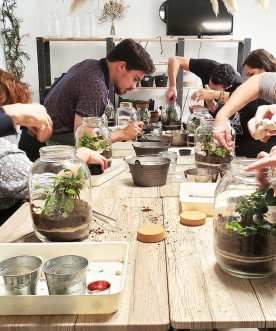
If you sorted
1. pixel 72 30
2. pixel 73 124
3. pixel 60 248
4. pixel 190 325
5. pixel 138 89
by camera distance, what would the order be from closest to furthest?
pixel 190 325 < pixel 60 248 < pixel 73 124 < pixel 72 30 < pixel 138 89

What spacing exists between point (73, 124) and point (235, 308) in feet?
7.14

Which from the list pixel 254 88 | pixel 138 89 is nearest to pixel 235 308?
pixel 254 88

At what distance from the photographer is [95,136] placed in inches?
90.7

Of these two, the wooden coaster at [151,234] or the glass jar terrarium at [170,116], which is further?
the glass jar terrarium at [170,116]

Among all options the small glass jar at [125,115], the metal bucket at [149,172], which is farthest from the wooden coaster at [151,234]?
the small glass jar at [125,115]

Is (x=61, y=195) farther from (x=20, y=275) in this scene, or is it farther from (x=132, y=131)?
(x=132, y=131)

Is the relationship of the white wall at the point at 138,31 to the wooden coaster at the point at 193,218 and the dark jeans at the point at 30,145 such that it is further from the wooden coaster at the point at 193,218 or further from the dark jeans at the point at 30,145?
the wooden coaster at the point at 193,218

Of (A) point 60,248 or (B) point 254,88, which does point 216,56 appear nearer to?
(B) point 254,88

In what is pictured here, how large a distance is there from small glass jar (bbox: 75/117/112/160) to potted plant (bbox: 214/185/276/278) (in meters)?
1.32

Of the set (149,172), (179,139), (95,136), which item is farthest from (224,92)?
(149,172)

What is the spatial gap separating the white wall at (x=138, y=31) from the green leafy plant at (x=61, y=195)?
4.87 meters

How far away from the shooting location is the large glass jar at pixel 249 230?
96 centimetres

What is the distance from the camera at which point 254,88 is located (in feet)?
7.41

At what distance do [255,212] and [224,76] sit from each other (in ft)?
9.01
